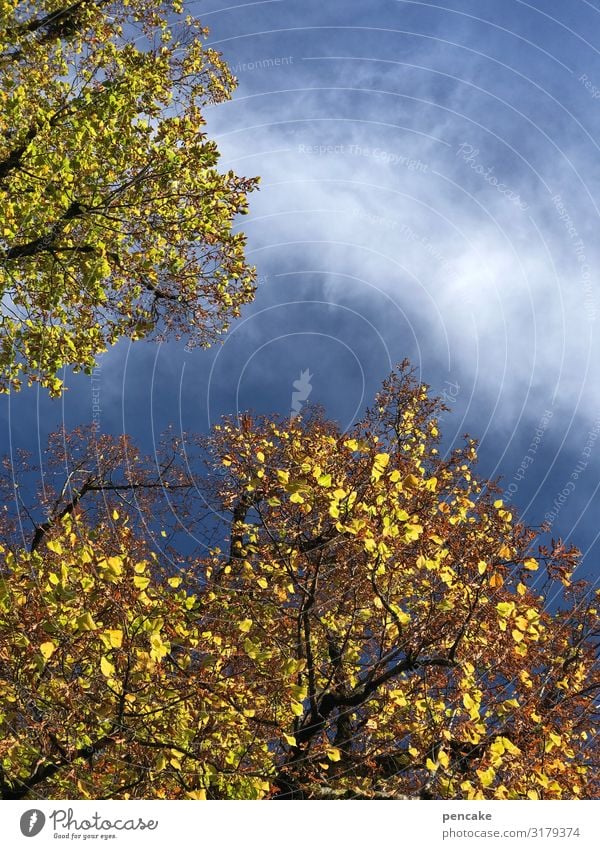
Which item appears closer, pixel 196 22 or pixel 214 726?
pixel 214 726

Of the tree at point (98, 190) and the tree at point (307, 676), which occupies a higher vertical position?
the tree at point (98, 190)

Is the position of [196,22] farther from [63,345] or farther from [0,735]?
[0,735]

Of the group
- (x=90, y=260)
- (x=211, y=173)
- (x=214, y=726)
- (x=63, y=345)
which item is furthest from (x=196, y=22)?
(x=214, y=726)

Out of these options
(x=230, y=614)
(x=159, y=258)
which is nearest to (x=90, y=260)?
(x=159, y=258)

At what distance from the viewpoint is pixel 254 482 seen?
9883 millimetres

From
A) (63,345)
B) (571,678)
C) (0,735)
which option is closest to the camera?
(0,735)

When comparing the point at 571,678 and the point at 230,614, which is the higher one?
the point at 230,614

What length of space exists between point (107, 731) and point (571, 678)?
11.3 meters

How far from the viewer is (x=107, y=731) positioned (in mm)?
10359

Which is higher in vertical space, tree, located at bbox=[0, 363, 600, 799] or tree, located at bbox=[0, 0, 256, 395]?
tree, located at bbox=[0, 0, 256, 395]

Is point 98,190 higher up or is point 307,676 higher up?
point 98,190
